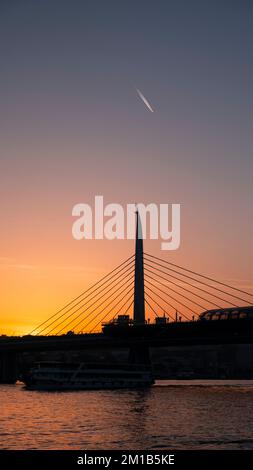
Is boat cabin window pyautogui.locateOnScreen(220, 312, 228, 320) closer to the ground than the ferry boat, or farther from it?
farther from it

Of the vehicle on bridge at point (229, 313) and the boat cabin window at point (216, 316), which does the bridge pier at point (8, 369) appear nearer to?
the vehicle on bridge at point (229, 313)

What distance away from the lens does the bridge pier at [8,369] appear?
140875 millimetres

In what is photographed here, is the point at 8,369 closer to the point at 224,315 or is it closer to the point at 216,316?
the point at 216,316

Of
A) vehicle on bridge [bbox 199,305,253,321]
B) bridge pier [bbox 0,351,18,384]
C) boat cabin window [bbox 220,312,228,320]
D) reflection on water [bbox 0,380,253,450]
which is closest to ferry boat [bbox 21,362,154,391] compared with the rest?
vehicle on bridge [bbox 199,305,253,321]

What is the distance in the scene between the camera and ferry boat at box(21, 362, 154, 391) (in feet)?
360

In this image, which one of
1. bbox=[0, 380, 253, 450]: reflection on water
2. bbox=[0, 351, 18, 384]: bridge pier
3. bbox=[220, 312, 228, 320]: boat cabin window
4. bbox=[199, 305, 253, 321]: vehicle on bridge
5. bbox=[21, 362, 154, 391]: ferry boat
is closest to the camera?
bbox=[0, 380, 253, 450]: reflection on water

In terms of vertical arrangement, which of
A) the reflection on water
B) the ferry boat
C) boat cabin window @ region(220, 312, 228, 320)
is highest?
boat cabin window @ region(220, 312, 228, 320)

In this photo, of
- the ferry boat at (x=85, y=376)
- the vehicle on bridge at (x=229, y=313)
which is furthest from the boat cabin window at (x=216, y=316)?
the ferry boat at (x=85, y=376)

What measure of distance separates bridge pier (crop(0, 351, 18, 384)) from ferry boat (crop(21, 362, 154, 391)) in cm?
2620

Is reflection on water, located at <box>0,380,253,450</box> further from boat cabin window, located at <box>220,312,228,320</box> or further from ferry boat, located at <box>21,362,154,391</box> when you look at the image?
boat cabin window, located at <box>220,312,228,320</box>

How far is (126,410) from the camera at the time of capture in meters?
64.5
